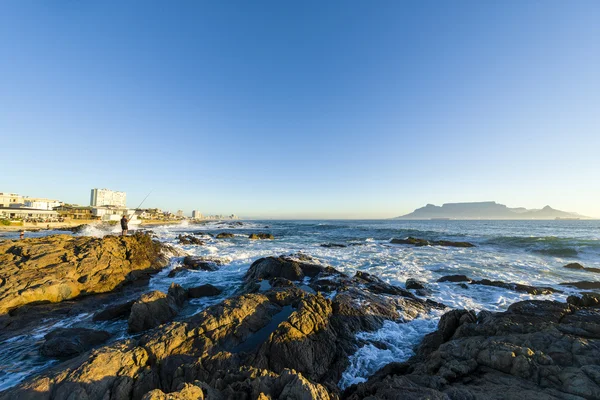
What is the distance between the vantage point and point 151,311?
873 cm

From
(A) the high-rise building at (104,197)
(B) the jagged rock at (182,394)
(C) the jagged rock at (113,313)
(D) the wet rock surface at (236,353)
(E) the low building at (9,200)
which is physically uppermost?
(A) the high-rise building at (104,197)

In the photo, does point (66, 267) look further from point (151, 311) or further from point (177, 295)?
point (151, 311)

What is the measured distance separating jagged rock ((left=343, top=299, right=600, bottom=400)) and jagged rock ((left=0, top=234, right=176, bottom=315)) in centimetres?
1369

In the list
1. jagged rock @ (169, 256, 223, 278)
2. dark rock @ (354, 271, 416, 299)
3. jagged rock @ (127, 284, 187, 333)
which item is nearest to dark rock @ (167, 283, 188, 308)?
jagged rock @ (127, 284, 187, 333)

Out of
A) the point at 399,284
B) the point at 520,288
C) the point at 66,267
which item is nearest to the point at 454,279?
the point at 520,288

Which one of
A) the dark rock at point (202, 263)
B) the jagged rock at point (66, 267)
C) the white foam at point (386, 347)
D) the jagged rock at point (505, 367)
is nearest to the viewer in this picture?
the jagged rock at point (505, 367)

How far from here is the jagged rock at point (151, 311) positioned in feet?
27.4

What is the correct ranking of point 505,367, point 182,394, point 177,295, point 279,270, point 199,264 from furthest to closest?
point 199,264
point 279,270
point 177,295
point 505,367
point 182,394

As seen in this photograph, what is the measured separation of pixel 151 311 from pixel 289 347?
5.71 meters

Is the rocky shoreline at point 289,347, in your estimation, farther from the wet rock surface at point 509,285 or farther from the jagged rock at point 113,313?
the wet rock surface at point 509,285

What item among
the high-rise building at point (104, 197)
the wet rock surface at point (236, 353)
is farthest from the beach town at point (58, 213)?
the wet rock surface at point (236, 353)

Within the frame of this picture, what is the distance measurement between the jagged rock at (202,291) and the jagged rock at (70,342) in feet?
13.6

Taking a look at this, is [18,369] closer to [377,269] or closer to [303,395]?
[303,395]

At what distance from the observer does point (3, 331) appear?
27.3 ft
